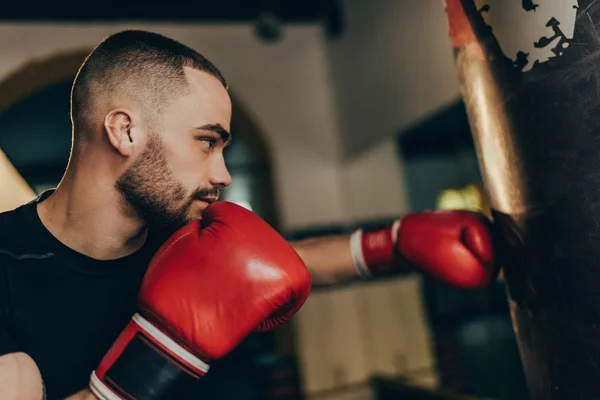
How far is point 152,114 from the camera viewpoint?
3.39 feet

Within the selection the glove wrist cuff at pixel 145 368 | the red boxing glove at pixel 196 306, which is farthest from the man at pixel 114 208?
the glove wrist cuff at pixel 145 368

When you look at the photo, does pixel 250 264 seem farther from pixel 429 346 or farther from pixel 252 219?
pixel 429 346

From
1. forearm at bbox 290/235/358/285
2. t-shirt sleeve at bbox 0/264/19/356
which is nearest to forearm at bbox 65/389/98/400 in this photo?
t-shirt sleeve at bbox 0/264/19/356

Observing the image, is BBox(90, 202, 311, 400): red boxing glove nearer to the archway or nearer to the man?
the man

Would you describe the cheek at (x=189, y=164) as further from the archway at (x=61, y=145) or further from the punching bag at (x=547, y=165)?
the archway at (x=61, y=145)

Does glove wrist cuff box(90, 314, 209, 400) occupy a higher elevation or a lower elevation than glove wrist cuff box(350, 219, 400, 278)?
lower

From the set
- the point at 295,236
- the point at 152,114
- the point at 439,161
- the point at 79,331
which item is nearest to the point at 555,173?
the point at 152,114

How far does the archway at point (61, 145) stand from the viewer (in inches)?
129

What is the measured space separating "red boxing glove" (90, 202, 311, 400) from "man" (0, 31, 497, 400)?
13 centimetres

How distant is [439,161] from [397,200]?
293 centimetres

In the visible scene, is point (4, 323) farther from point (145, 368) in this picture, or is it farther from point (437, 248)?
point (437, 248)

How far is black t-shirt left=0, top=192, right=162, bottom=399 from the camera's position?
39.3 inches

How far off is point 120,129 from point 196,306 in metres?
0.43

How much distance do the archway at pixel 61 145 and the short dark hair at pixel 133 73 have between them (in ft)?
7.90
